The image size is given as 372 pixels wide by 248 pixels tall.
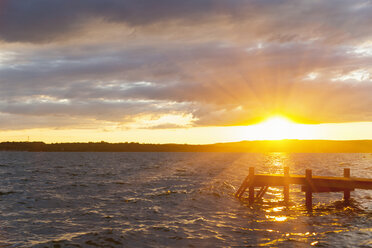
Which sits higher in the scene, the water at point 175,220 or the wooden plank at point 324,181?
the wooden plank at point 324,181

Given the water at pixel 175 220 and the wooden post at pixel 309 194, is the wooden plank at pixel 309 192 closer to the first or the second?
the wooden post at pixel 309 194

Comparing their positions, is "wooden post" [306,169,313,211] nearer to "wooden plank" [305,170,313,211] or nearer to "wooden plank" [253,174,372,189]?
"wooden plank" [305,170,313,211]

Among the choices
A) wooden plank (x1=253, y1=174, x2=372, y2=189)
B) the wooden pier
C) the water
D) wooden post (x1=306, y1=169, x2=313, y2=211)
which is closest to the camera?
the water

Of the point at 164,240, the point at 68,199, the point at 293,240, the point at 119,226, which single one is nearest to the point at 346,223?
the point at 293,240

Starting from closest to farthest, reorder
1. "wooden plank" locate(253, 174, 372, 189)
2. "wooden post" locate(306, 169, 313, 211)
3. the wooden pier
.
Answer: "wooden plank" locate(253, 174, 372, 189)
the wooden pier
"wooden post" locate(306, 169, 313, 211)

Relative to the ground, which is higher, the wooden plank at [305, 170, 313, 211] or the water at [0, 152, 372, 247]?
the wooden plank at [305, 170, 313, 211]

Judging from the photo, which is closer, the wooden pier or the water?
the water

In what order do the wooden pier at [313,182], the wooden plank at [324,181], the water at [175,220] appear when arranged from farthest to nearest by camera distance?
the wooden pier at [313,182]
the wooden plank at [324,181]
the water at [175,220]

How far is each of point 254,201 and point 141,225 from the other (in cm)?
1217

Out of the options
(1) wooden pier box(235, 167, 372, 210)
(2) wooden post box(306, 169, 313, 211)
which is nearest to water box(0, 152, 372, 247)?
(2) wooden post box(306, 169, 313, 211)

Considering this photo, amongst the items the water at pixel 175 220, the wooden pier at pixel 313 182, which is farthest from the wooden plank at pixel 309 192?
the water at pixel 175 220

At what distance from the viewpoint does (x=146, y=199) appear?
27.8m

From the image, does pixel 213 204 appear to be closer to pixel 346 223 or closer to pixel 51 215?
pixel 346 223

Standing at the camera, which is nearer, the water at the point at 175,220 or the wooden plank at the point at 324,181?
the water at the point at 175,220
